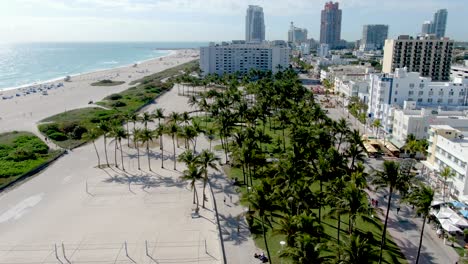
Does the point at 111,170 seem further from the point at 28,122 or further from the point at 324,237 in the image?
the point at 28,122

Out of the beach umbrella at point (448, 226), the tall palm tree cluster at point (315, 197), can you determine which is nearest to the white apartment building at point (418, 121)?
the tall palm tree cluster at point (315, 197)

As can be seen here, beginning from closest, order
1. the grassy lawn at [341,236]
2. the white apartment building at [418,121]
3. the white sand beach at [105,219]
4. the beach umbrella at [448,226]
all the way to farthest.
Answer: the grassy lawn at [341,236]
the white sand beach at [105,219]
the beach umbrella at [448,226]
the white apartment building at [418,121]

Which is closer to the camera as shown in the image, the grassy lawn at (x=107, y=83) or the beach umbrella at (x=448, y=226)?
the beach umbrella at (x=448, y=226)

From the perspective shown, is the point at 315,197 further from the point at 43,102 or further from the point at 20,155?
the point at 43,102

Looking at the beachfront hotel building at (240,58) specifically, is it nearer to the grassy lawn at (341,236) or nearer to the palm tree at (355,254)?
the grassy lawn at (341,236)

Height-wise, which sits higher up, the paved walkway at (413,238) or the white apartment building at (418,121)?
A: the white apartment building at (418,121)

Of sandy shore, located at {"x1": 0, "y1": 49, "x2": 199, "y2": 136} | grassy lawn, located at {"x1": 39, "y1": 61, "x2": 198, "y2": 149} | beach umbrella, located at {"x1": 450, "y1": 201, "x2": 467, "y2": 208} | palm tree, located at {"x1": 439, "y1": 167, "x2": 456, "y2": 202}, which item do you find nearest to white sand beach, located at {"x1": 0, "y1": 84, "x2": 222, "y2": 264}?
grassy lawn, located at {"x1": 39, "y1": 61, "x2": 198, "y2": 149}

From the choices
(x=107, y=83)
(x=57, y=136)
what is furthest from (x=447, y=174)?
(x=107, y=83)
